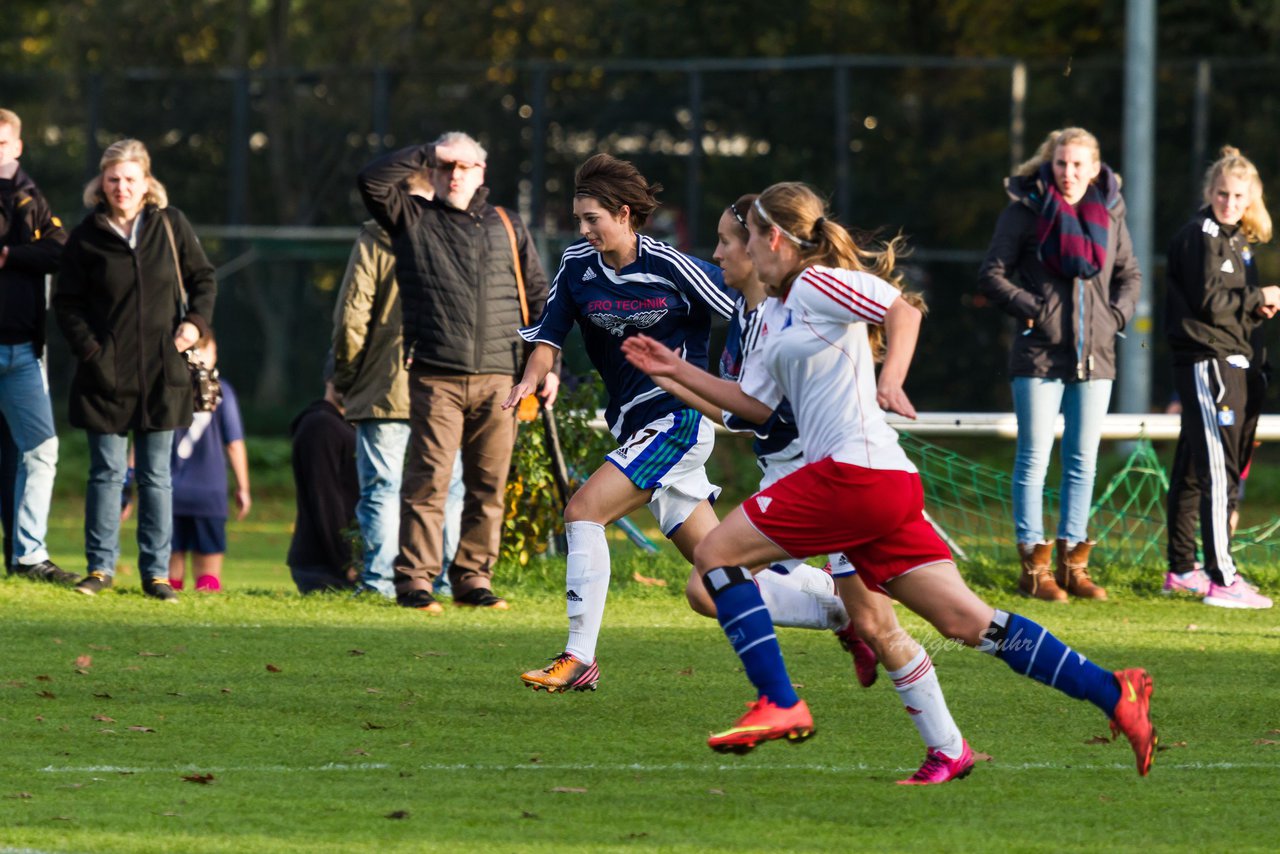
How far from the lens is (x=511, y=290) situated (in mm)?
9883

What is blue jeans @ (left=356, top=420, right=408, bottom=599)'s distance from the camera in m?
10.2

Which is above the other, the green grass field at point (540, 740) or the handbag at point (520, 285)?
the handbag at point (520, 285)

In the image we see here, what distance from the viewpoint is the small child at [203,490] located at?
37.5ft

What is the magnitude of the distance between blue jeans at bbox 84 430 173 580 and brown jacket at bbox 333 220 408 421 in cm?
97

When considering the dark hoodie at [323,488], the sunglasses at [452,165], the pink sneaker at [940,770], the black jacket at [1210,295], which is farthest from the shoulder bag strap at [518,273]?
the pink sneaker at [940,770]

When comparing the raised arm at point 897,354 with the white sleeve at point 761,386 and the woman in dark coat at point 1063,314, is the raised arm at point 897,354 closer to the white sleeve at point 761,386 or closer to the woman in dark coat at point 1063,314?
the white sleeve at point 761,386

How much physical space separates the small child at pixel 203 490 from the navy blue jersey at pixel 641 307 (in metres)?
4.43

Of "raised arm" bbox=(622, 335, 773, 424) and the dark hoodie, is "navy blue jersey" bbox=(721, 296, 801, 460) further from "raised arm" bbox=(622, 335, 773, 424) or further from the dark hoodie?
the dark hoodie

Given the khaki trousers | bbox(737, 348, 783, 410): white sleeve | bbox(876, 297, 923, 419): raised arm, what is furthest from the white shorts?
the khaki trousers

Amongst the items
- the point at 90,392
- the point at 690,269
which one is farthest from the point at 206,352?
the point at 690,269

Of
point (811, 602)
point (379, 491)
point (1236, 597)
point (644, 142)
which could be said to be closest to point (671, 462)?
point (811, 602)

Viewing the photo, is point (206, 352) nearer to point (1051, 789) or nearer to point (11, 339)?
point (11, 339)

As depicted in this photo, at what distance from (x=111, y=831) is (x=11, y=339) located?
5.52 metres

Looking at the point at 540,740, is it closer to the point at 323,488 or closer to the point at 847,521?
the point at 847,521
